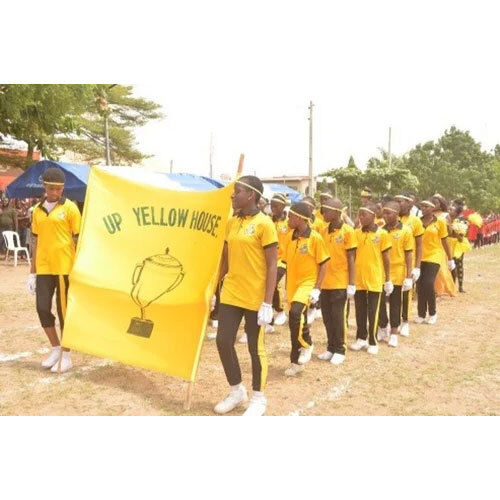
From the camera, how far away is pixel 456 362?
705cm

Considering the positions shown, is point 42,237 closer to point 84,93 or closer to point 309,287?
point 309,287

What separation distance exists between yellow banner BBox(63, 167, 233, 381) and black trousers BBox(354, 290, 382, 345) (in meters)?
2.84

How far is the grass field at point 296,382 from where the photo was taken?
5.24 metres

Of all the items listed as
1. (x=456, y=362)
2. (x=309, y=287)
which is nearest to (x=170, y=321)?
(x=309, y=287)

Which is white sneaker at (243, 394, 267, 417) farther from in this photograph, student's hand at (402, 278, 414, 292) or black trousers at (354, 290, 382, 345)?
student's hand at (402, 278, 414, 292)

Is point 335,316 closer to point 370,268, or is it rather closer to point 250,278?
point 370,268

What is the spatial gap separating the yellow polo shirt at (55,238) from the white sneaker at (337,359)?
3.24 metres

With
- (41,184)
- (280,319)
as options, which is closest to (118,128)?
(41,184)

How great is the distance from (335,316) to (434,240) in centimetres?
318

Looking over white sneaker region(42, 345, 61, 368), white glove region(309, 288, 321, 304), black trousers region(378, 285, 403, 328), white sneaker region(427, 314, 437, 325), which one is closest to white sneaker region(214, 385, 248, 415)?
white glove region(309, 288, 321, 304)

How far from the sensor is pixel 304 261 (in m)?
6.20

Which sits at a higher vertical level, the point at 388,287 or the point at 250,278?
the point at 250,278

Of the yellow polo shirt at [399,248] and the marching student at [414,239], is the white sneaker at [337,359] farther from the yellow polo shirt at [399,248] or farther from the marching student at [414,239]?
the marching student at [414,239]

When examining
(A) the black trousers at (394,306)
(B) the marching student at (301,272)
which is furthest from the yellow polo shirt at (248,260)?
→ (A) the black trousers at (394,306)
